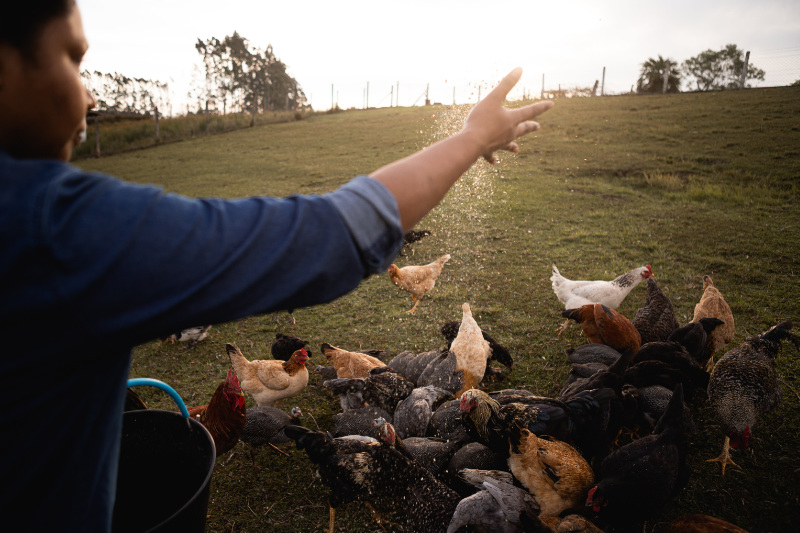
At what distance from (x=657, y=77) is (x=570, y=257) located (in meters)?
29.4

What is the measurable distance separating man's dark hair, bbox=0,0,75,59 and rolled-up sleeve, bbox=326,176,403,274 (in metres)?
0.52

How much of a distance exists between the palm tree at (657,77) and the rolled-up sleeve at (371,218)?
112ft

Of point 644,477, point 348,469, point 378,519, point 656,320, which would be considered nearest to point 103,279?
point 348,469

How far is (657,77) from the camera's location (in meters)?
29.3

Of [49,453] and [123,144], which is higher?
[123,144]

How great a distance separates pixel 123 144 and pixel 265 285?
3325 cm

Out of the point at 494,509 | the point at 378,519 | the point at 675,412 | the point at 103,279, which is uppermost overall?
the point at 103,279

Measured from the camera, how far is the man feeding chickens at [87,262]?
59cm

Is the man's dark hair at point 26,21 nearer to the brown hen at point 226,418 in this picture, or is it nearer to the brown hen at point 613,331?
the brown hen at point 226,418

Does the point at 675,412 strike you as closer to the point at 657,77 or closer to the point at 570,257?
the point at 570,257

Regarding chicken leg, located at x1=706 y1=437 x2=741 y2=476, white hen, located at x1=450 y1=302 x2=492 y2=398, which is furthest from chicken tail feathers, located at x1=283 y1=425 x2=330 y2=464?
chicken leg, located at x1=706 y1=437 x2=741 y2=476

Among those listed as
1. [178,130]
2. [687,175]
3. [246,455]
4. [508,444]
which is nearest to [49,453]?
[508,444]

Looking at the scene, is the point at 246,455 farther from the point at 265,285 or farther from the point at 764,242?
the point at 764,242

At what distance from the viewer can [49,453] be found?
0.73 m
